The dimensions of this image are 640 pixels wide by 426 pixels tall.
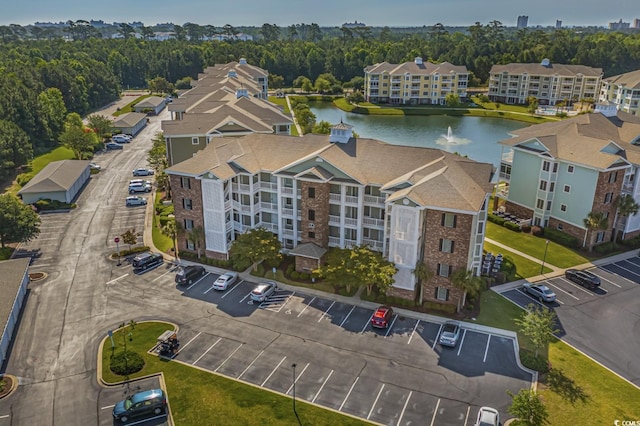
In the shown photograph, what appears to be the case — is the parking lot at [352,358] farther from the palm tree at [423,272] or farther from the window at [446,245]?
the window at [446,245]

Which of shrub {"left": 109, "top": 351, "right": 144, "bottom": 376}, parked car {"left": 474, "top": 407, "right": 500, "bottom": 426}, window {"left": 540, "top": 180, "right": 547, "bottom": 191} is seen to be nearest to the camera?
parked car {"left": 474, "top": 407, "right": 500, "bottom": 426}

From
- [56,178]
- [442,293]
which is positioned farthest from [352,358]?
[56,178]

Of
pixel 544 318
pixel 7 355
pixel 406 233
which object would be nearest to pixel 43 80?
pixel 7 355

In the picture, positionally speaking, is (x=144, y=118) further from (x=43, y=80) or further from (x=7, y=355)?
(x=7, y=355)

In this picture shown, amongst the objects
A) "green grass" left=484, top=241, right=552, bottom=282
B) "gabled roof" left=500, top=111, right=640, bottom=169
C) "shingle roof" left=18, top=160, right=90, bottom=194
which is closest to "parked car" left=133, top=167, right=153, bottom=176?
"shingle roof" left=18, top=160, right=90, bottom=194

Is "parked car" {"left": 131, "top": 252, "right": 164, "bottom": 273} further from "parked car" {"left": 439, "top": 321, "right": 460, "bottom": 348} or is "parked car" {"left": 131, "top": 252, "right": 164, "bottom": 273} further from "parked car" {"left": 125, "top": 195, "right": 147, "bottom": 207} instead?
"parked car" {"left": 439, "top": 321, "right": 460, "bottom": 348}

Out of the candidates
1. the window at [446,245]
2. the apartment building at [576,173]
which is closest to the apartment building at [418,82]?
the apartment building at [576,173]
